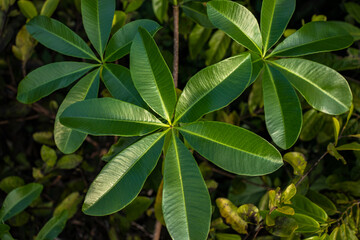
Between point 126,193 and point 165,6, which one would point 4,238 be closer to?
point 126,193

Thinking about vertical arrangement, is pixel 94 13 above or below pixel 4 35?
above

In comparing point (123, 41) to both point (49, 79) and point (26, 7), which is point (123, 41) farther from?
point (26, 7)

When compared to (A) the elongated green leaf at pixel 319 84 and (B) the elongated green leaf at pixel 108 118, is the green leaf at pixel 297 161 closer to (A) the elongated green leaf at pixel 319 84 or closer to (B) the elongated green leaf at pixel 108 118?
(A) the elongated green leaf at pixel 319 84

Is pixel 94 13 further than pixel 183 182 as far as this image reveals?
Yes

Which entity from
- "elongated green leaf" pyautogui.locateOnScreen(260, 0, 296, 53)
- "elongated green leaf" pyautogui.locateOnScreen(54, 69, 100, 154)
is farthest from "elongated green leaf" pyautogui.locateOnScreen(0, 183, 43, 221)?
"elongated green leaf" pyautogui.locateOnScreen(260, 0, 296, 53)

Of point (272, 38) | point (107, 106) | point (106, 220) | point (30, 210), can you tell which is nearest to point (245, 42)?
point (272, 38)

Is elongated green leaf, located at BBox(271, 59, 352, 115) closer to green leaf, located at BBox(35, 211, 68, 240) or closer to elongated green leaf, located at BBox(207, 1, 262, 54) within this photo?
elongated green leaf, located at BBox(207, 1, 262, 54)

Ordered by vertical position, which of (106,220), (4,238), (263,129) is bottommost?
(106,220)
